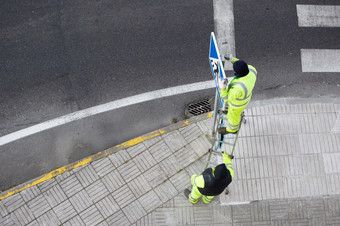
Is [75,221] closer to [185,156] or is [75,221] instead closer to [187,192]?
[187,192]

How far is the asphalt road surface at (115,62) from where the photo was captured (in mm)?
7414

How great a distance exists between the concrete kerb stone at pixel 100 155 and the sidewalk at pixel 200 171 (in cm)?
3

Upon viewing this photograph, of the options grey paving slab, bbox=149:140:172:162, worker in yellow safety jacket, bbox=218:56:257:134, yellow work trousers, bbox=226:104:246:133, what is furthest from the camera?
grey paving slab, bbox=149:140:172:162

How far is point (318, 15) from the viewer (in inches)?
332

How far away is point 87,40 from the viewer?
7.96 meters

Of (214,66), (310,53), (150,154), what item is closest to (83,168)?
(150,154)

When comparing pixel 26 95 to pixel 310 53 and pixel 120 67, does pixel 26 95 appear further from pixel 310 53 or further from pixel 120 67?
pixel 310 53

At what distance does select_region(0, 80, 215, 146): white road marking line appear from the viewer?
7344 millimetres

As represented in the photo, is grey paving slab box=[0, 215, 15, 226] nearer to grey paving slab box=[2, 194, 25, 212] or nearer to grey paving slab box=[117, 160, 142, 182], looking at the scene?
grey paving slab box=[2, 194, 25, 212]

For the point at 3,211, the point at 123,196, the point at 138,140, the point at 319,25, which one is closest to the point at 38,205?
the point at 3,211

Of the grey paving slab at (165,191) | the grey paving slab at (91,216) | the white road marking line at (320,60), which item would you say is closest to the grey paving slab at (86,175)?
the grey paving slab at (91,216)

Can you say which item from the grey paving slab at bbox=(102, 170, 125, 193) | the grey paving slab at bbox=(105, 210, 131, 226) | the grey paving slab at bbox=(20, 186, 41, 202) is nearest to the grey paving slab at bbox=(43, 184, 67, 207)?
the grey paving slab at bbox=(20, 186, 41, 202)

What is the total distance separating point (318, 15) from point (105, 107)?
5.69 m

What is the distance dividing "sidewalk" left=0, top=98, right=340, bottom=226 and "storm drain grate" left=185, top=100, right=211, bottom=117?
0.89ft
